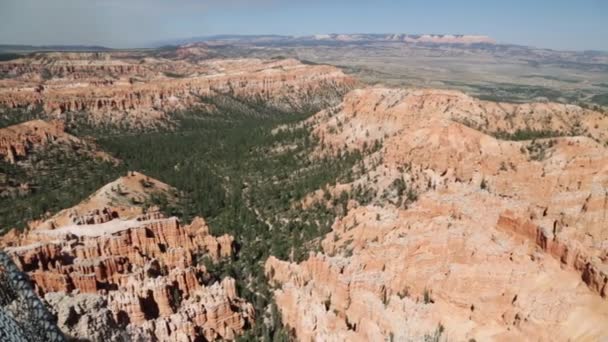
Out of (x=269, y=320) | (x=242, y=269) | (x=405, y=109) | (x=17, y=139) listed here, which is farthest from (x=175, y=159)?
(x=269, y=320)

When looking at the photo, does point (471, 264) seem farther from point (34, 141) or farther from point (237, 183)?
point (34, 141)

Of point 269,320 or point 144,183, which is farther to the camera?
point 144,183

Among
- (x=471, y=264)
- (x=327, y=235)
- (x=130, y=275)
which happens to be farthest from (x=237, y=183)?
(x=471, y=264)

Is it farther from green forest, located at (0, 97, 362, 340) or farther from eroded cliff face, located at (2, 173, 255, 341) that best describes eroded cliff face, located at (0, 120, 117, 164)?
eroded cliff face, located at (2, 173, 255, 341)

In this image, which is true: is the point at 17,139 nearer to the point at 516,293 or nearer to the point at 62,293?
the point at 62,293

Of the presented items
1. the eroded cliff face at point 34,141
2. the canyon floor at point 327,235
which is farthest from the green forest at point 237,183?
the eroded cliff face at point 34,141
